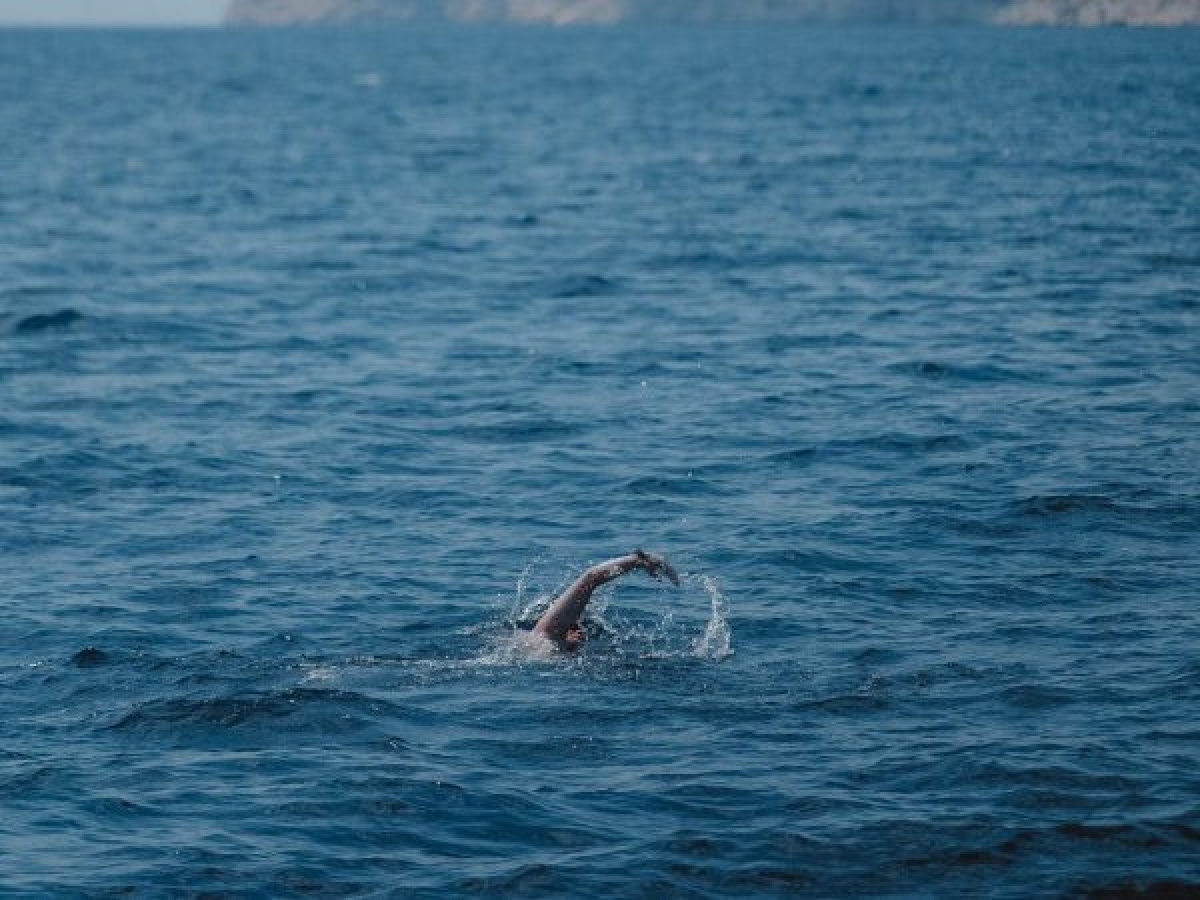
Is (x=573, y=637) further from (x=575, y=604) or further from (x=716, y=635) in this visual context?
(x=716, y=635)

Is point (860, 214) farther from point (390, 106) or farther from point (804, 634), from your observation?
point (390, 106)

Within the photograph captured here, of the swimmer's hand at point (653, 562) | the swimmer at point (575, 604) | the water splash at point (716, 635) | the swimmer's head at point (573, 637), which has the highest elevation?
the swimmer's hand at point (653, 562)

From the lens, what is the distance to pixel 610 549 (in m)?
26.3

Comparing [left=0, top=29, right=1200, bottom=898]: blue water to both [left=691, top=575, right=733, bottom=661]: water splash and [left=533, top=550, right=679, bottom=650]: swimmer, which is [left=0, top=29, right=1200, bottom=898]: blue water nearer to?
[left=691, top=575, right=733, bottom=661]: water splash

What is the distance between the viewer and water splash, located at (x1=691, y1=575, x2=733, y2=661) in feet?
72.3

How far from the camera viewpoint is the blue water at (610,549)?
17.6 m

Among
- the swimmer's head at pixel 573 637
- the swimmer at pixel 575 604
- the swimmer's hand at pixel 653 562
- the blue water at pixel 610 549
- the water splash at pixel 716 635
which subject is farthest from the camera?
the water splash at pixel 716 635

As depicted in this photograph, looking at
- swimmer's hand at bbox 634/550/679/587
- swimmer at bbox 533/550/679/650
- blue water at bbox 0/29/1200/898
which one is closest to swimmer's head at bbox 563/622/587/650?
swimmer at bbox 533/550/679/650

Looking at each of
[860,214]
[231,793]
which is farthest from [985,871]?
[860,214]

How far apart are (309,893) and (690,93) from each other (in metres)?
120

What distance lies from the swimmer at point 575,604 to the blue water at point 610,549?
52cm

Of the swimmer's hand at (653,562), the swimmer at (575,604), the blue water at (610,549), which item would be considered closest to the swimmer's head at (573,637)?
the swimmer at (575,604)

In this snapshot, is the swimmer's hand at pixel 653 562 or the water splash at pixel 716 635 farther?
the water splash at pixel 716 635

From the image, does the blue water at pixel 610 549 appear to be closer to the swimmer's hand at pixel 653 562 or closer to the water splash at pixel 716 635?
the water splash at pixel 716 635
